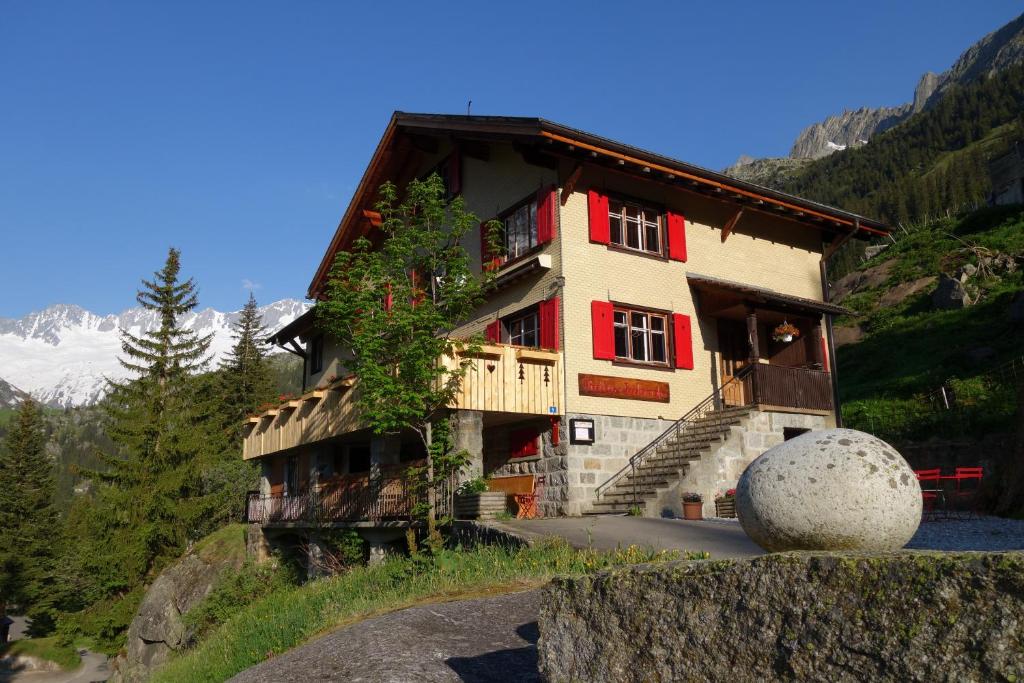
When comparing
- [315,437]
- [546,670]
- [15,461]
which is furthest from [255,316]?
[546,670]

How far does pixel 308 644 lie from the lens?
845 centimetres

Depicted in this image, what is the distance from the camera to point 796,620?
3760 millimetres

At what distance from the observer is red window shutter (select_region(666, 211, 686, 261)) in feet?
64.8

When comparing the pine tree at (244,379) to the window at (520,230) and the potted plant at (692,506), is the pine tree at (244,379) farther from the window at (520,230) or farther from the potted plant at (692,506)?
the potted plant at (692,506)

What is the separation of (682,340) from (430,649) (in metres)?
13.4

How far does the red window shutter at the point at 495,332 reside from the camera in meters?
20.4

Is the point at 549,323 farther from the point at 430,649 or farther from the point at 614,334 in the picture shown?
the point at 430,649

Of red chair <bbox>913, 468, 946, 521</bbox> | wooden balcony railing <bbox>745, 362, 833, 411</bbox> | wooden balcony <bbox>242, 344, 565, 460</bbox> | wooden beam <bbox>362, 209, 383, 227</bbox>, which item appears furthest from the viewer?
wooden beam <bbox>362, 209, 383, 227</bbox>

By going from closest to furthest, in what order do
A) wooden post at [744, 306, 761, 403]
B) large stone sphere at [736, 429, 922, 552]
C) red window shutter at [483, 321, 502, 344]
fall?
1. large stone sphere at [736, 429, 922, 552]
2. wooden post at [744, 306, 761, 403]
3. red window shutter at [483, 321, 502, 344]

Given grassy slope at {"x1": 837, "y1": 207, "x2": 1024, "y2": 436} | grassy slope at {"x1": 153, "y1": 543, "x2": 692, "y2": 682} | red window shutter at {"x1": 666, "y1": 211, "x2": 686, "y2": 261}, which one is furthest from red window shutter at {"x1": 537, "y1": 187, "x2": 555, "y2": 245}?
grassy slope at {"x1": 837, "y1": 207, "x2": 1024, "y2": 436}

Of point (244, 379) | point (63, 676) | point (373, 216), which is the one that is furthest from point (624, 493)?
point (63, 676)

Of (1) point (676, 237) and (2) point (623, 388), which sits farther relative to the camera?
(1) point (676, 237)

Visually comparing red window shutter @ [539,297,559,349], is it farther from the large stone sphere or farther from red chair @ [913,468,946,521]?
the large stone sphere

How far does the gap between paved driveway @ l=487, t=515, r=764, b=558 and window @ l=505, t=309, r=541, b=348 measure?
16.5 ft
